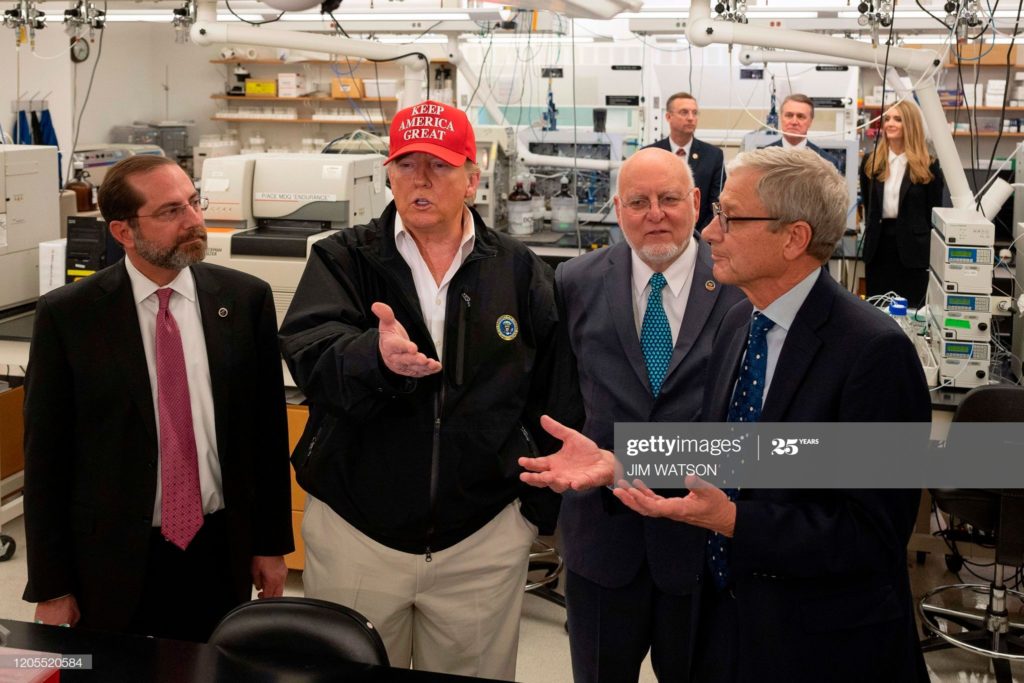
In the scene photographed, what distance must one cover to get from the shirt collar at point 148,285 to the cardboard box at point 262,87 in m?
8.07

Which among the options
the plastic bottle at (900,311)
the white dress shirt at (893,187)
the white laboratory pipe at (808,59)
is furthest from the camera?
the white dress shirt at (893,187)

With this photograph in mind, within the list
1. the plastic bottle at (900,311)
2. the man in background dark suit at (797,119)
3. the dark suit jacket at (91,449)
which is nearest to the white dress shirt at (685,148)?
the man in background dark suit at (797,119)

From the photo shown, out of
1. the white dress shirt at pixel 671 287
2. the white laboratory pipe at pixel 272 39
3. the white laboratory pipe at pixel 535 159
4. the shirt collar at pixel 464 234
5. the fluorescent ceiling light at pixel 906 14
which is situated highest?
the fluorescent ceiling light at pixel 906 14

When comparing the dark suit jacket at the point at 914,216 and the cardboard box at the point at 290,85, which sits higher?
the cardboard box at the point at 290,85

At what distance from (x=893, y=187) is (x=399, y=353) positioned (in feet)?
16.1

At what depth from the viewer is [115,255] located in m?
3.99

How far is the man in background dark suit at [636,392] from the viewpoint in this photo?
211 centimetres

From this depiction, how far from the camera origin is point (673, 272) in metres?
2.26

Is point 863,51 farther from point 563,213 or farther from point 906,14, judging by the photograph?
point 563,213

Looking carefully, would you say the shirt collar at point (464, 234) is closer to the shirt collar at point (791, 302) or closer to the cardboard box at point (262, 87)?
the shirt collar at point (791, 302)

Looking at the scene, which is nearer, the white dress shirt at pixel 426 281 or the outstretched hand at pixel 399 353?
the outstretched hand at pixel 399 353

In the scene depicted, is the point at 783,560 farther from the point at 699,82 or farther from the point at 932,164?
the point at 699,82

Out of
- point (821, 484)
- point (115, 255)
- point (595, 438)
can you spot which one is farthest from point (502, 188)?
point (821, 484)

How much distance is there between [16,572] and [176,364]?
2215mm
